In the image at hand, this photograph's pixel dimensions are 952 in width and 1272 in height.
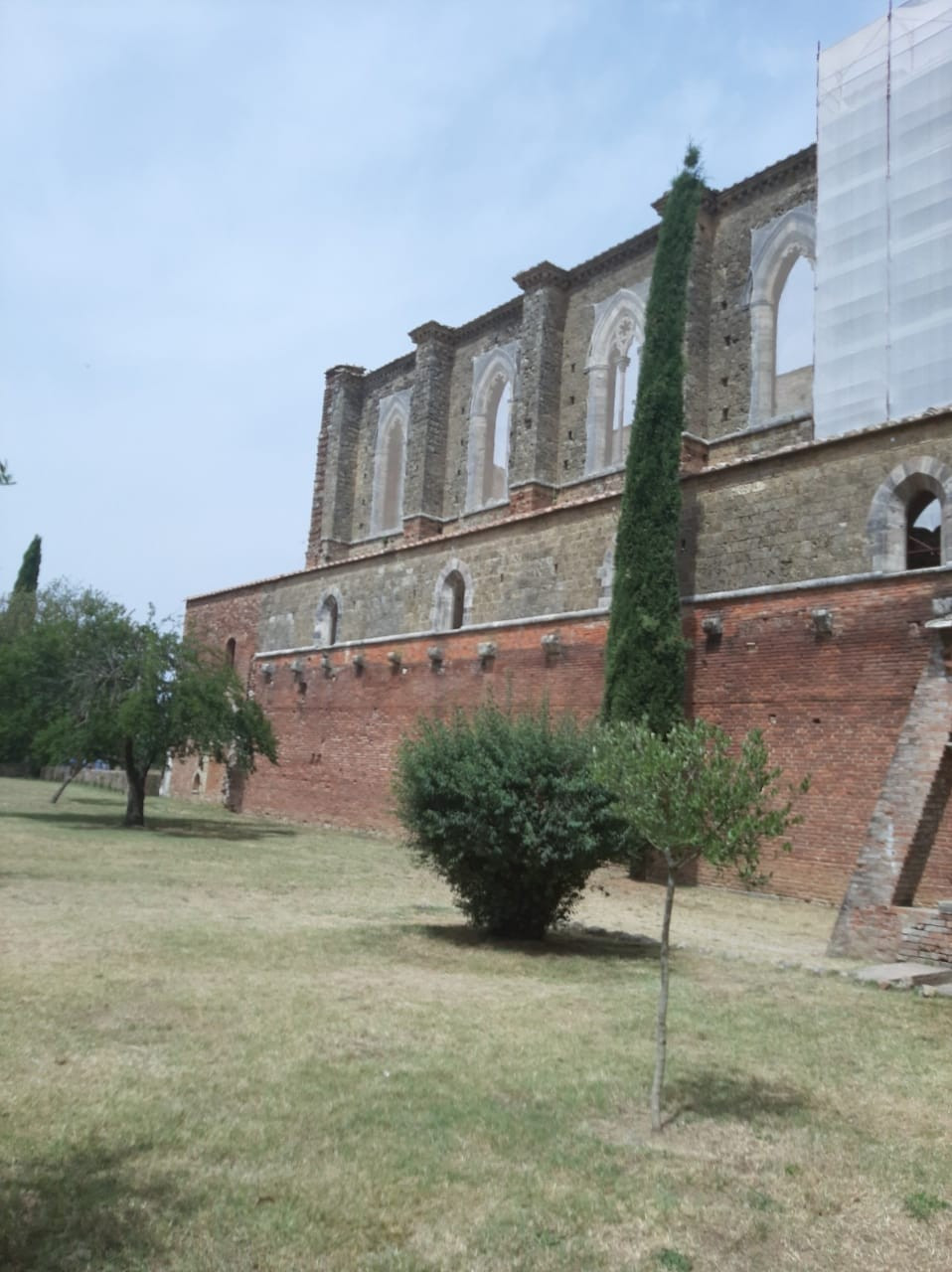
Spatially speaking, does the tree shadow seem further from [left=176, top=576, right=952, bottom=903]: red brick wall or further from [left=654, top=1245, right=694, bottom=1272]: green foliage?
[left=654, top=1245, right=694, bottom=1272]: green foliage

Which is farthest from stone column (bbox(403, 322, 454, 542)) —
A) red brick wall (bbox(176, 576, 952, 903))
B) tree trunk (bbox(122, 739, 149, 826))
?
tree trunk (bbox(122, 739, 149, 826))

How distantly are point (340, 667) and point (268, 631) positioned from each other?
5271 millimetres

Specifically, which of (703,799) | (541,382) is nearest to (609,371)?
(541,382)

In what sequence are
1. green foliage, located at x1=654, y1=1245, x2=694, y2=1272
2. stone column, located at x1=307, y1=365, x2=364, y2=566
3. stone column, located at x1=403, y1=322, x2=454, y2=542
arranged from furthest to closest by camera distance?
stone column, located at x1=307, y1=365, x2=364, y2=566 → stone column, located at x1=403, y1=322, x2=454, y2=542 → green foliage, located at x1=654, y1=1245, x2=694, y2=1272

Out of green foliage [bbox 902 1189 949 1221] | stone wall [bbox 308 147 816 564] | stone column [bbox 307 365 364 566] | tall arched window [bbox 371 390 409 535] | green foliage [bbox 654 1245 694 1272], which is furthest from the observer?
stone column [bbox 307 365 364 566]

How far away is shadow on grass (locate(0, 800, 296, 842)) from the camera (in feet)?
64.8

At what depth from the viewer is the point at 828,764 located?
44.5ft

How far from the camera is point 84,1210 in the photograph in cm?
362

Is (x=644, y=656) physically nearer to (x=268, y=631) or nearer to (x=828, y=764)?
(x=828, y=764)

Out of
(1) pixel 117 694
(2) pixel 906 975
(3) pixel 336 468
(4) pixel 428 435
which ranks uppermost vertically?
(4) pixel 428 435

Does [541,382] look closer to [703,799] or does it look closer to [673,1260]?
[703,799]

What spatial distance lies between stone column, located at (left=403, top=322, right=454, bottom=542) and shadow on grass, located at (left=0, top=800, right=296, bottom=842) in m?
11.6

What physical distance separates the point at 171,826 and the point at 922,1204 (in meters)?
19.3

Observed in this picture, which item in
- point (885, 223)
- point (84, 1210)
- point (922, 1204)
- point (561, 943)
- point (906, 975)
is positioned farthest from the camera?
point (885, 223)
